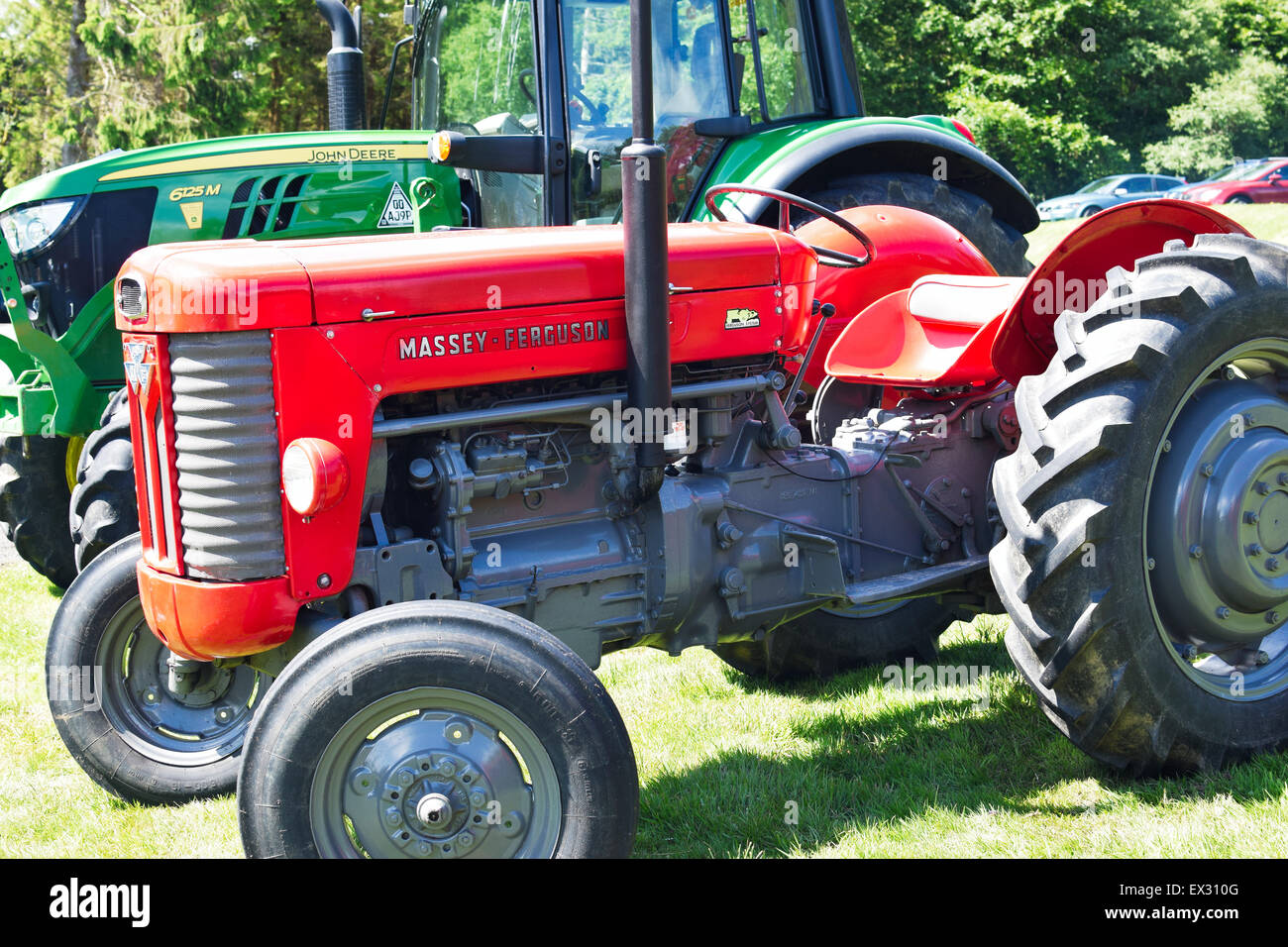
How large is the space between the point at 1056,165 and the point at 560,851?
94.6ft

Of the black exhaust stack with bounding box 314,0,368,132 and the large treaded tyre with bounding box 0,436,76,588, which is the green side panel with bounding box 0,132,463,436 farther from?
the black exhaust stack with bounding box 314,0,368,132

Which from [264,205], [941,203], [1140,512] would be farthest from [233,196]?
[1140,512]

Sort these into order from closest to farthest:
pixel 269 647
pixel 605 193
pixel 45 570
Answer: pixel 269 647, pixel 605 193, pixel 45 570

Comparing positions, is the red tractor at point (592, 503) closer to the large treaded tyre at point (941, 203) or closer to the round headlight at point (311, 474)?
the round headlight at point (311, 474)

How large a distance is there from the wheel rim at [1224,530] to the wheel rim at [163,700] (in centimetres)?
250

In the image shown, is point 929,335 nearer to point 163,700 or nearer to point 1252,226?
point 163,700

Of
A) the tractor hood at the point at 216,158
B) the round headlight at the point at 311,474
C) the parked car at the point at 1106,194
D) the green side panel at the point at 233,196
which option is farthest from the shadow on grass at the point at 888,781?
the parked car at the point at 1106,194

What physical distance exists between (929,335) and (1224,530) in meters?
1.16

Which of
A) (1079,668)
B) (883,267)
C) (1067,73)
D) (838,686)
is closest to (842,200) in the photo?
(883,267)

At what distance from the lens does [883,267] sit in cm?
457

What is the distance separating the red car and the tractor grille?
71.4 ft

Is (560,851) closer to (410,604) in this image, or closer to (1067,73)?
(410,604)

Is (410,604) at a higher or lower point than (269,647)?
higher

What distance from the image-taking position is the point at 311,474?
280 centimetres
